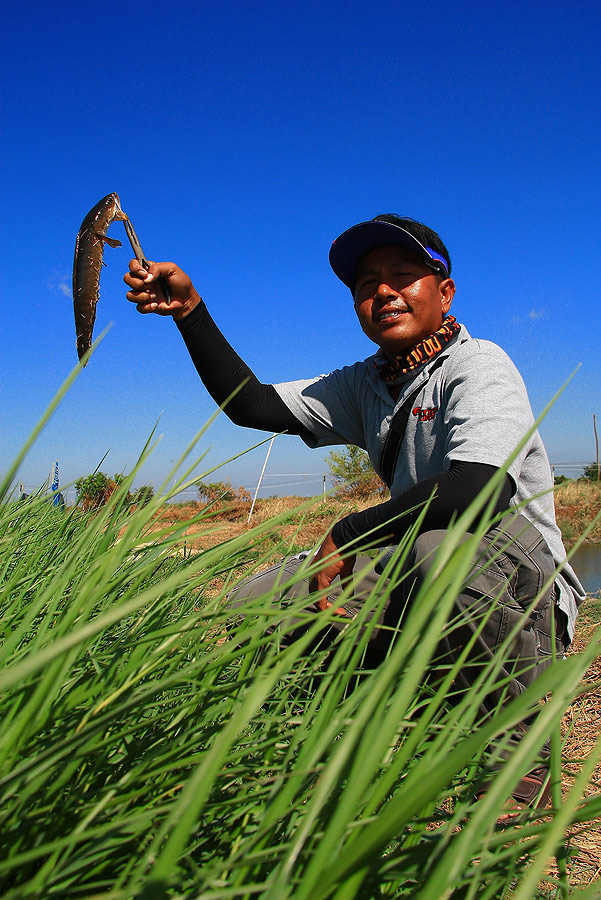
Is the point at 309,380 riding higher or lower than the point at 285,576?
higher

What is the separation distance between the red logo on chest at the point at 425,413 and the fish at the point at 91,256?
1.26m

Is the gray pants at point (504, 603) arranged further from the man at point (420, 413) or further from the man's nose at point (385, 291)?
the man's nose at point (385, 291)

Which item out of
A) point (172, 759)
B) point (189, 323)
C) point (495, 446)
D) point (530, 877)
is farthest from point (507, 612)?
point (189, 323)

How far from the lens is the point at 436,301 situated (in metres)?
2.42

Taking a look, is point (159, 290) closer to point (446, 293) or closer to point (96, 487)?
point (446, 293)

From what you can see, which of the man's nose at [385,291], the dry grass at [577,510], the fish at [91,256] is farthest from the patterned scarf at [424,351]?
the dry grass at [577,510]

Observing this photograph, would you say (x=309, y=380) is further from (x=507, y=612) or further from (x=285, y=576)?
(x=507, y=612)

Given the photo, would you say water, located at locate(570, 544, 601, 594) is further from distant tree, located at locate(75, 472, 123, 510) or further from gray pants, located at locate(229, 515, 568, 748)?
distant tree, located at locate(75, 472, 123, 510)

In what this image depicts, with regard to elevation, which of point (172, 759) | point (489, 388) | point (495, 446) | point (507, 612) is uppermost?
point (489, 388)

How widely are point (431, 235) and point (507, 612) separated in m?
1.62

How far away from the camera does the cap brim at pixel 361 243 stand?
231 centimetres

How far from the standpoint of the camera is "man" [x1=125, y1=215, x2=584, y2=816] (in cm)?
178

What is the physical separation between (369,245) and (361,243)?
0.04m

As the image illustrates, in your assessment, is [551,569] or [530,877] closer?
[530,877]
